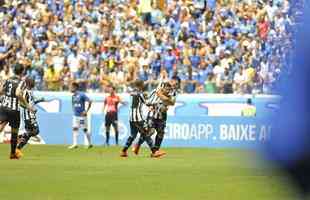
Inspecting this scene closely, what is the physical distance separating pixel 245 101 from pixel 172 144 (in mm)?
3087

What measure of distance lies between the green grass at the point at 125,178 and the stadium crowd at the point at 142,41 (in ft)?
28.6

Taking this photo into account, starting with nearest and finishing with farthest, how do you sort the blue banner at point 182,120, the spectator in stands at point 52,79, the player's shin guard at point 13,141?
the player's shin guard at point 13,141
the blue banner at point 182,120
the spectator in stands at point 52,79

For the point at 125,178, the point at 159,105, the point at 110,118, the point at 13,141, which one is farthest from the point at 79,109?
the point at 125,178

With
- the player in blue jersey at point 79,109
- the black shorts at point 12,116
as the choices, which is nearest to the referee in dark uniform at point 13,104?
the black shorts at point 12,116

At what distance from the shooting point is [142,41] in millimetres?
38438

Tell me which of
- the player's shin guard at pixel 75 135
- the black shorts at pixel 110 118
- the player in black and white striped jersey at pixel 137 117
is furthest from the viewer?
the black shorts at pixel 110 118

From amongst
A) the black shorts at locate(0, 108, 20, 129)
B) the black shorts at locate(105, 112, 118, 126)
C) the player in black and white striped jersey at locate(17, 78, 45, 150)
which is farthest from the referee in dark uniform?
the black shorts at locate(105, 112, 118, 126)

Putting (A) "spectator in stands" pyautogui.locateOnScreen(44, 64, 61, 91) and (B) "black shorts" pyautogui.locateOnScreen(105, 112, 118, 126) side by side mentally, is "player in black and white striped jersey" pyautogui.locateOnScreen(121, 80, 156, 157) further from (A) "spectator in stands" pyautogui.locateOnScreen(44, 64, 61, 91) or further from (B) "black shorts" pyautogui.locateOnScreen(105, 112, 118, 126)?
(A) "spectator in stands" pyautogui.locateOnScreen(44, 64, 61, 91)

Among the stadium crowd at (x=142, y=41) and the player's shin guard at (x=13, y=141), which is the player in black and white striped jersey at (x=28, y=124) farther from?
the stadium crowd at (x=142, y=41)

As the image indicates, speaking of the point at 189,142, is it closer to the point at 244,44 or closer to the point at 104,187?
the point at 244,44

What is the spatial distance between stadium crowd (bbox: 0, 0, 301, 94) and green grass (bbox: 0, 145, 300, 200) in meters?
8.71

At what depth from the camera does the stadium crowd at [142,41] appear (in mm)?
35641

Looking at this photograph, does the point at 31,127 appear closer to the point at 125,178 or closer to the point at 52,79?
the point at 125,178

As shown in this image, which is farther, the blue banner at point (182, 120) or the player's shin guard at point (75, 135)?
the blue banner at point (182, 120)
